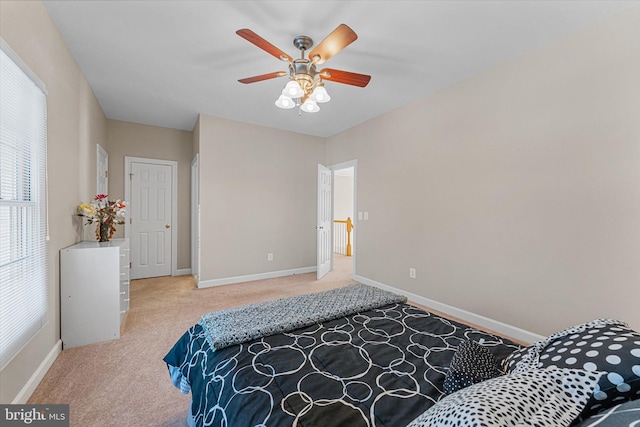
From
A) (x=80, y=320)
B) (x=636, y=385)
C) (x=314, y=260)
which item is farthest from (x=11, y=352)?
(x=314, y=260)

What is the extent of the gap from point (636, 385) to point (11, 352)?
2675 millimetres

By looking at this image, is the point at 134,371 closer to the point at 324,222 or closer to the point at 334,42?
the point at 334,42

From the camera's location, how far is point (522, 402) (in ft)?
2.01

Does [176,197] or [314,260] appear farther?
[314,260]

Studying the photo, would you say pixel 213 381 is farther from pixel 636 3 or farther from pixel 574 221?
pixel 636 3

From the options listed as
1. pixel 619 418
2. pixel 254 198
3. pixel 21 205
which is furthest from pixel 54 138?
pixel 619 418

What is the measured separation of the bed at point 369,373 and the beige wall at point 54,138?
1.12 metres

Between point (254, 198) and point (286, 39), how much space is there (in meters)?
2.75

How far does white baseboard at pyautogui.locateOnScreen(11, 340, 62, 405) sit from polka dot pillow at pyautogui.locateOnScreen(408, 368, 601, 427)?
92.8 inches

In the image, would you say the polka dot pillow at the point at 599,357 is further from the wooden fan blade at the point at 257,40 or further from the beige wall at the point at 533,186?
the wooden fan blade at the point at 257,40

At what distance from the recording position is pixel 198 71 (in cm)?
287

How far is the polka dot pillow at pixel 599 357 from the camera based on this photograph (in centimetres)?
68

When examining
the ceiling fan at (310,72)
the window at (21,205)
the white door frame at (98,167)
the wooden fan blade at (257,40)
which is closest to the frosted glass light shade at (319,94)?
the ceiling fan at (310,72)

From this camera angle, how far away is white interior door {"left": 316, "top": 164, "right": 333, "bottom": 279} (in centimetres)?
472
